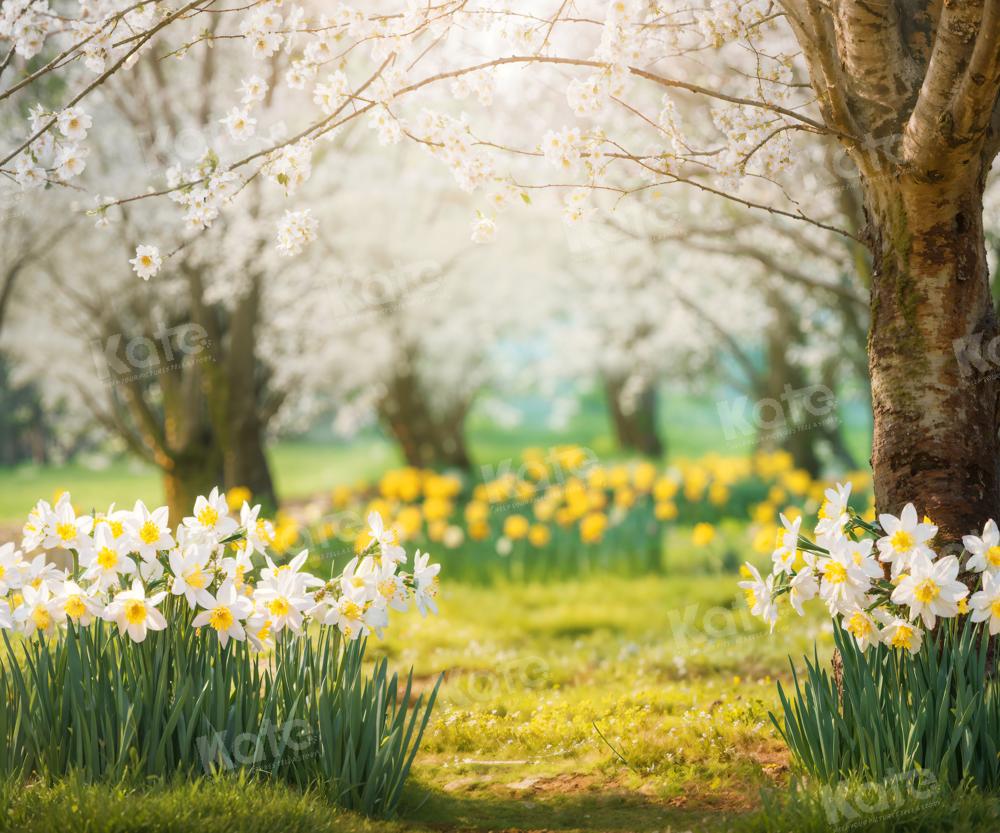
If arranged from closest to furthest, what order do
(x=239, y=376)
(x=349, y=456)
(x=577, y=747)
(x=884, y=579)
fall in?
1. (x=884, y=579)
2. (x=577, y=747)
3. (x=239, y=376)
4. (x=349, y=456)

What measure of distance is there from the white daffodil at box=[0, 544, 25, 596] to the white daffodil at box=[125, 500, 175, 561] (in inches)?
20.2

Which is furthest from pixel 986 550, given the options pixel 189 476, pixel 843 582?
pixel 189 476

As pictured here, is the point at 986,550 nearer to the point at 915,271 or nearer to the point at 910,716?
the point at 910,716

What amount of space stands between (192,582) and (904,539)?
2.33m

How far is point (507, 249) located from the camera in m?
14.7

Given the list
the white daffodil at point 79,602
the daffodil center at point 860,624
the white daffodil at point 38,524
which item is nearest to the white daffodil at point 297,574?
the white daffodil at point 79,602

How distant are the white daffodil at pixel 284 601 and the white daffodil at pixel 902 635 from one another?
6.28ft

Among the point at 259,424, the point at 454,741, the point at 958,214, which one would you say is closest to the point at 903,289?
the point at 958,214

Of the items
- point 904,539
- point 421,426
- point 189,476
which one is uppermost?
point 421,426

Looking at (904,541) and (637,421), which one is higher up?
(637,421)

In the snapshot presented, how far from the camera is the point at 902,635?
3.07 metres

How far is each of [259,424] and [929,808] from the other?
30.2 feet

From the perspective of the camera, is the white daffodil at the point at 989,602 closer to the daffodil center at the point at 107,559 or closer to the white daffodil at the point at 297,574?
the white daffodil at the point at 297,574

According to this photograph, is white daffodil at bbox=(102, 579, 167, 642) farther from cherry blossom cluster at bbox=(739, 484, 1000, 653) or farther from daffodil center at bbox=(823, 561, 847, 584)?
daffodil center at bbox=(823, 561, 847, 584)
